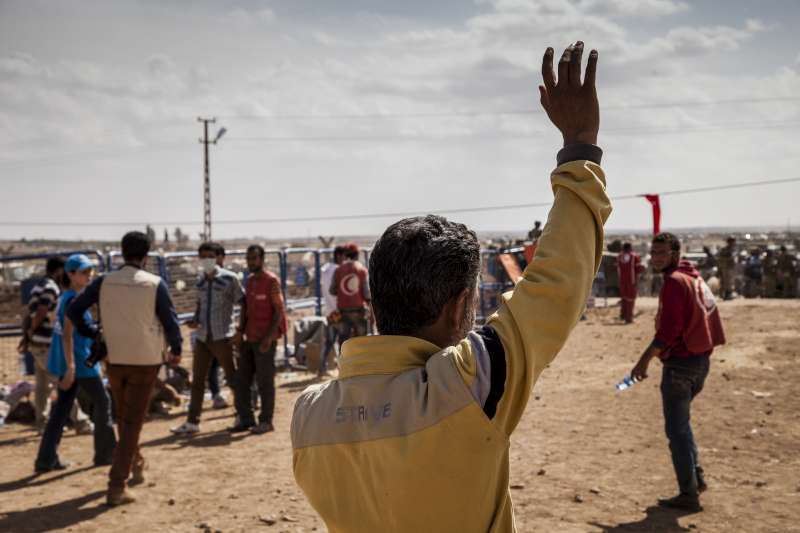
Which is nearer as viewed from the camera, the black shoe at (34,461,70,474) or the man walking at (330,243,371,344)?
the black shoe at (34,461,70,474)

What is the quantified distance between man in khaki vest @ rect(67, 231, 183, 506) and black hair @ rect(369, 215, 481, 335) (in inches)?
175

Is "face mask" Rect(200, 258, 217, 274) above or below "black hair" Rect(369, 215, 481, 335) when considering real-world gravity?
below

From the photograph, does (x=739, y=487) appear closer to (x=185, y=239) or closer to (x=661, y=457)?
(x=661, y=457)

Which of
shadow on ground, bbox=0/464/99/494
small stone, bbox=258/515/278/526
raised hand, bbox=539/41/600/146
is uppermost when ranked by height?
raised hand, bbox=539/41/600/146

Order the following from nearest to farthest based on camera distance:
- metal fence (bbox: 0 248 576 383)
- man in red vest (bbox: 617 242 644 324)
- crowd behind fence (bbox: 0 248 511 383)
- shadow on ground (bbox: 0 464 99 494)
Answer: shadow on ground (bbox: 0 464 99 494) < crowd behind fence (bbox: 0 248 511 383) < metal fence (bbox: 0 248 576 383) < man in red vest (bbox: 617 242 644 324)

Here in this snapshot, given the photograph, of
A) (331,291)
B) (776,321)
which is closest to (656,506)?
(331,291)

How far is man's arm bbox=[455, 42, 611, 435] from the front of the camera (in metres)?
1.40

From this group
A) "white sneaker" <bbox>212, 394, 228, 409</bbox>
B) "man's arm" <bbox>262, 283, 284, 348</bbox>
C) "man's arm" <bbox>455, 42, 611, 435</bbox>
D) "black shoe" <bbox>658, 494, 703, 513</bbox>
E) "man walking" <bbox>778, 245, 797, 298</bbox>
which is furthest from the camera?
"man walking" <bbox>778, 245, 797, 298</bbox>

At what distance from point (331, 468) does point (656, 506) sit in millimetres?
4835

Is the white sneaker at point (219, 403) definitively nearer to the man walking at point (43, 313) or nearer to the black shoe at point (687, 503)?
the man walking at point (43, 313)

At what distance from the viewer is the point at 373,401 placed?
4.84ft

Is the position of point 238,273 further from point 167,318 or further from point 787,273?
point 787,273

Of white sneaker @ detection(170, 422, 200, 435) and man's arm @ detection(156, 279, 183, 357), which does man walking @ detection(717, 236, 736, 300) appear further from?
man's arm @ detection(156, 279, 183, 357)

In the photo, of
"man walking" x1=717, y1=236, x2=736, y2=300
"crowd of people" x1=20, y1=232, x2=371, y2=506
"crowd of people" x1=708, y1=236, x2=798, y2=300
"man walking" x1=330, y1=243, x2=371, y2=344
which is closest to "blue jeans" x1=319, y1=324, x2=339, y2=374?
"man walking" x1=330, y1=243, x2=371, y2=344
